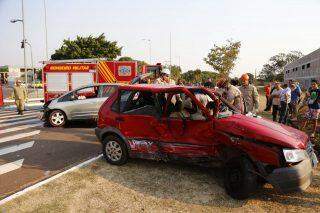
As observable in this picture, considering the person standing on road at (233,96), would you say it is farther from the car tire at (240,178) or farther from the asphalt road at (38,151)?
the asphalt road at (38,151)

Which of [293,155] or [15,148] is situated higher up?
[293,155]

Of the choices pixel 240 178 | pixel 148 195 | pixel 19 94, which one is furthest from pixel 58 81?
pixel 240 178

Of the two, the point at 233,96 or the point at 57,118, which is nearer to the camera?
the point at 233,96

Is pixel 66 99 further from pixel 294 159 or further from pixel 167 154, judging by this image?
pixel 294 159

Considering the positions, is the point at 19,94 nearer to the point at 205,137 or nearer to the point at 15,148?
the point at 15,148

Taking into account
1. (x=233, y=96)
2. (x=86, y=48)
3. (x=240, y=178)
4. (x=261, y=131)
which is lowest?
(x=240, y=178)

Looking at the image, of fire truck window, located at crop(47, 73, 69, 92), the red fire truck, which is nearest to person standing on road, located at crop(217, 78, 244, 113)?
the red fire truck

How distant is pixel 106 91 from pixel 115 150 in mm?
5576

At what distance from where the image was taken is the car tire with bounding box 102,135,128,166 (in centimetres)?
689

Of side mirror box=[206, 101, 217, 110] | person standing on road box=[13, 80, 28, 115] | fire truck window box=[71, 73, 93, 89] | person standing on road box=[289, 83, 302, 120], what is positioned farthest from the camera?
fire truck window box=[71, 73, 93, 89]

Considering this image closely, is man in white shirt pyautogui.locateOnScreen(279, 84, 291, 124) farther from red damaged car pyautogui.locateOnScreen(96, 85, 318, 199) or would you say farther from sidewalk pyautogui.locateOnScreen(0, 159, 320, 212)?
red damaged car pyautogui.locateOnScreen(96, 85, 318, 199)

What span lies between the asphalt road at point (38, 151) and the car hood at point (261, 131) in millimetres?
3599

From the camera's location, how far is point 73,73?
17.2 meters

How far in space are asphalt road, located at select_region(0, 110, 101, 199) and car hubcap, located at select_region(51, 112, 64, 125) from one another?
366 millimetres
